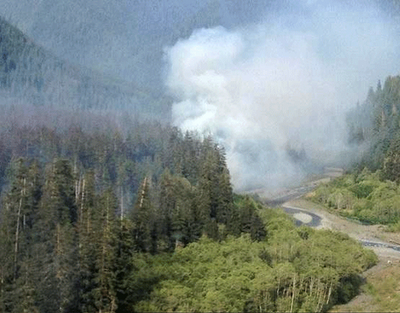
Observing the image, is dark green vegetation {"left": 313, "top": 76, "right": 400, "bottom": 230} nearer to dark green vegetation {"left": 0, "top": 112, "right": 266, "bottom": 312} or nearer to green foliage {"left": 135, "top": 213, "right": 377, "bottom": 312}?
dark green vegetation {"left": 0, "top": 112, "right": 266, "bottom": 312}

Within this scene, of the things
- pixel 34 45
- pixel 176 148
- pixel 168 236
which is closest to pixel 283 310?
pixel 168 236

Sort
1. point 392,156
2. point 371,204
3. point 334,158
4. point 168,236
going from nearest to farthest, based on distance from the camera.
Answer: point 168,236
point 371,204
point 392,156
point 334,158

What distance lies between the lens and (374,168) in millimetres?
122750

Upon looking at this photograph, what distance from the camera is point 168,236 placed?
54406mm

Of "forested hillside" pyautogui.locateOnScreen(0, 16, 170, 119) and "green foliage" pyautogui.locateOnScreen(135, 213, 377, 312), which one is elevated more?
"forested hillside" pyautogui.locateOnScreen(0, 16, 170, 119)

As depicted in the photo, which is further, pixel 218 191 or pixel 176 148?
pixel 176 148

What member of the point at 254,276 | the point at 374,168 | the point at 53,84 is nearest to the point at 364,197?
the point at 374,168

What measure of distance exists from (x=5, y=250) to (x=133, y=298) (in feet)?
31.3

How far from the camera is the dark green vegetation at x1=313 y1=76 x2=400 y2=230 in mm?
96062

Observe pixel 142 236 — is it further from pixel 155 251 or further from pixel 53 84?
pixel 53 84

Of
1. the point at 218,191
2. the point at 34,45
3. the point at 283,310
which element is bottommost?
the point at 283,310

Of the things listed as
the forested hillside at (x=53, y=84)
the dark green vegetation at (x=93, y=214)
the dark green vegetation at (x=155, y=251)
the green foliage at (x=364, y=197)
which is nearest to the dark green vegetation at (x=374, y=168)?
the green foliage at (x=364, y=197)

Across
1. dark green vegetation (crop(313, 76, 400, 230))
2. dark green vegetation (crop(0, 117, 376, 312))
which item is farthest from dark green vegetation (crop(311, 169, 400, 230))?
dark green vegetation (crop(0, 117, 376, 312))

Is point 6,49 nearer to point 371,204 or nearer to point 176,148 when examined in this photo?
point 176,148
